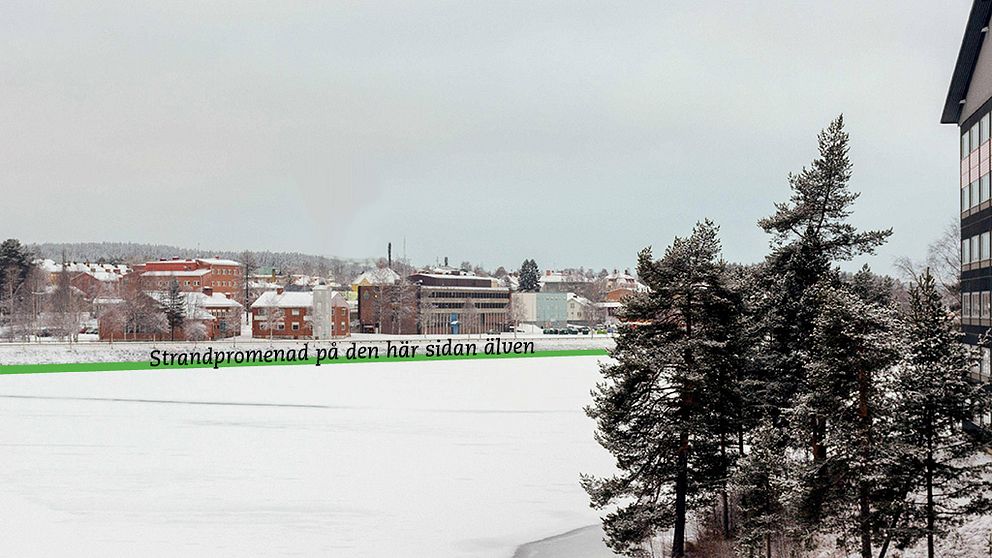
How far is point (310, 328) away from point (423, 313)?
29.1 m

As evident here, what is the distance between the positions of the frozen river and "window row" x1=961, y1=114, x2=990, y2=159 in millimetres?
20853

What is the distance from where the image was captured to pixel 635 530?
80.9ft

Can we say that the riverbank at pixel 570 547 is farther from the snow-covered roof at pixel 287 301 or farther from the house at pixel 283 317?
the snow-covered roof at pixel 287 301

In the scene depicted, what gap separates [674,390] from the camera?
25516 millimetres

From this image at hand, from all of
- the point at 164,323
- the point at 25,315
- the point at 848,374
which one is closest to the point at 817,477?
the point at 848,374

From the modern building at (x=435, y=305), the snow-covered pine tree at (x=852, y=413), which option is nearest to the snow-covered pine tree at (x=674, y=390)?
the snow-covered pine tree at (x=852, y=413)

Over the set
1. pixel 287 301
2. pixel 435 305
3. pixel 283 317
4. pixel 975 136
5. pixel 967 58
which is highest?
pixel 967 58

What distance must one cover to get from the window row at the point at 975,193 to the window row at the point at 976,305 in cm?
382

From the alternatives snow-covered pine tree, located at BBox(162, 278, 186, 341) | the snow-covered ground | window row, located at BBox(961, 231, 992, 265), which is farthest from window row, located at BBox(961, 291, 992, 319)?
snow-covered pine tree, located at BBox(162, 278, 186, 341)

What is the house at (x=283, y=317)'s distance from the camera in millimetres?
134750

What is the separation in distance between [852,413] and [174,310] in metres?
112

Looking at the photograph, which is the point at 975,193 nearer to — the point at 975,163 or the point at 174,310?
the point at 975,163

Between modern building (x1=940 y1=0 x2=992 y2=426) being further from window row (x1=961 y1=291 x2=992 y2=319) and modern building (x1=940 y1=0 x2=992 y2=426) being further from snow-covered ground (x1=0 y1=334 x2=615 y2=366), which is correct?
snow-covered ground (x1=0 y1=334 x2=615 y2=366)

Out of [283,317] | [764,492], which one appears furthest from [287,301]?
[764,492]
